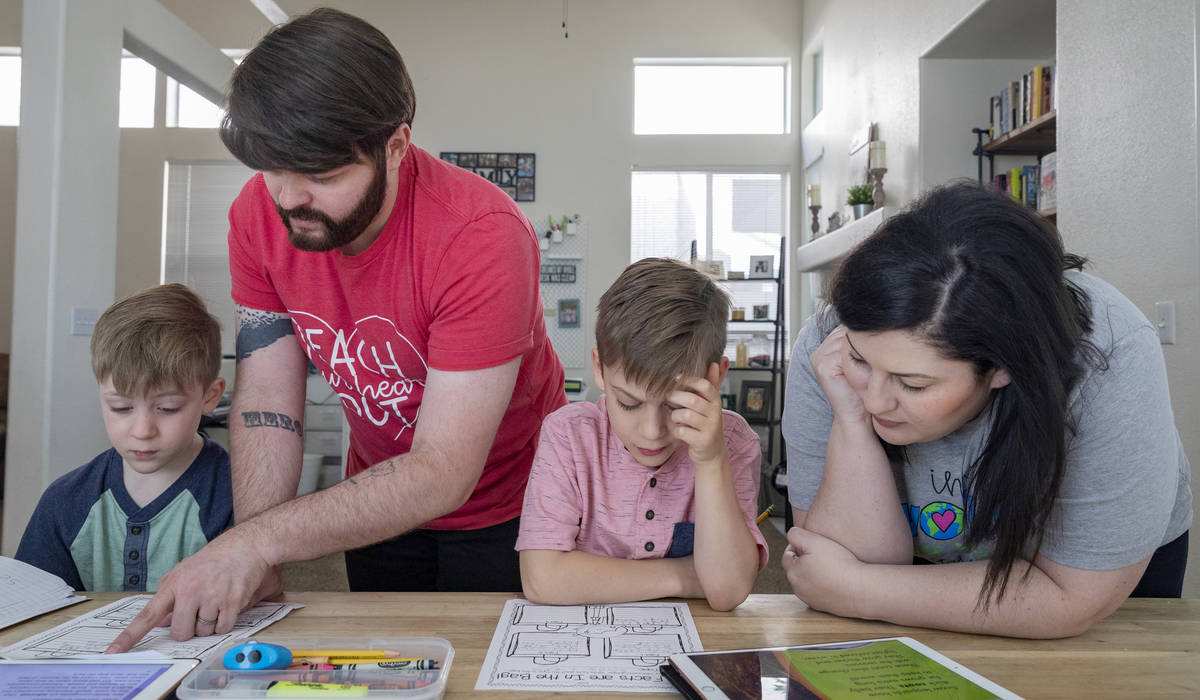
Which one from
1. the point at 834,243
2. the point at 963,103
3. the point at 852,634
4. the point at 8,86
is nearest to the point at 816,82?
the point at 834,243

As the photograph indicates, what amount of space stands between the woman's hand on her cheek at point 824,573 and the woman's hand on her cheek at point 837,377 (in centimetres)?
16

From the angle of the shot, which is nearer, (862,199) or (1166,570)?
(1166,570)

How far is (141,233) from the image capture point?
5.90 meters

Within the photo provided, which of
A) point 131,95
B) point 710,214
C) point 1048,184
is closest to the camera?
point 1048,184

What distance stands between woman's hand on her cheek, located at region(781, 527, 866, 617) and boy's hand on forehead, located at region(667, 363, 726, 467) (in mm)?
149

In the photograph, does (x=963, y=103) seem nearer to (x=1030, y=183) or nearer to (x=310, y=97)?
(x=1030, y=183)

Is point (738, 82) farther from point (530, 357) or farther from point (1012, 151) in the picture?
point (530, 357)

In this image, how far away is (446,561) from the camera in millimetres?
1308

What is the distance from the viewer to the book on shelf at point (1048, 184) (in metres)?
2.94

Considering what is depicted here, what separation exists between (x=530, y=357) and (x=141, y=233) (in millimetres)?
5790

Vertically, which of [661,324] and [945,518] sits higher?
[661,324]

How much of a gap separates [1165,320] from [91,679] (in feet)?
8.22

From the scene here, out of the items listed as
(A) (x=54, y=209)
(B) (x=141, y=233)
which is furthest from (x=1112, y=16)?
(B) (x=141, y=233)

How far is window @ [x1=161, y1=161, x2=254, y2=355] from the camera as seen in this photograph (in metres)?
5.94
